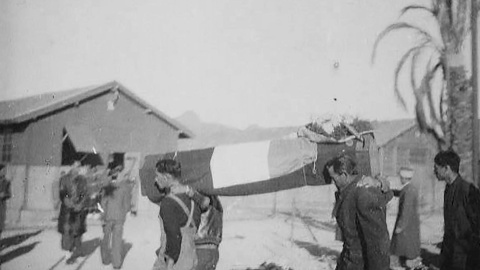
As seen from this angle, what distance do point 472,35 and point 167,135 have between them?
761 centimetres

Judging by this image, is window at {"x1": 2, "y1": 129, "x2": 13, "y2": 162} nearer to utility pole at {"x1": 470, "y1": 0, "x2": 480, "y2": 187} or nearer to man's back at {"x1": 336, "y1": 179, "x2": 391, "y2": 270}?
man's back at {"x1": 336, "y1": 179, "x2": 391, "y2": 270}

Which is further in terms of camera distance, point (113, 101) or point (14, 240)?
point (113, 101)

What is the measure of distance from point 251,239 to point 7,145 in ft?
17.8

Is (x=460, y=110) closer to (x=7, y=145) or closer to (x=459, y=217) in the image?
(x=459, y=217)

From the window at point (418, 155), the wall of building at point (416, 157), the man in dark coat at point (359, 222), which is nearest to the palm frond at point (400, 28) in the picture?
the man in dark coat at point (359, 222)

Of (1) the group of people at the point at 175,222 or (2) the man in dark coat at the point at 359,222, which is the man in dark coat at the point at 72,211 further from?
(2) the man in dark coat at the point at 359,222

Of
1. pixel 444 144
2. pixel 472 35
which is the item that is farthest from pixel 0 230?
pixel 472 35

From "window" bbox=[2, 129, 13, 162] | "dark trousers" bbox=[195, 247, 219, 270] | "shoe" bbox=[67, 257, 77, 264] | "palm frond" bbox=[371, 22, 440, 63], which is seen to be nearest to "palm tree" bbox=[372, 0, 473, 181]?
"palm frond" bbox=[371, 22, 440, 63]

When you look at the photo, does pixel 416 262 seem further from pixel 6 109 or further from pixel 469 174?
pixel 6 109

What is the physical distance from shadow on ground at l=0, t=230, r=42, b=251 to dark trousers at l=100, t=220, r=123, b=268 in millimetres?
1700

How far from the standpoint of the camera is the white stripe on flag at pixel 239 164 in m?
4.07

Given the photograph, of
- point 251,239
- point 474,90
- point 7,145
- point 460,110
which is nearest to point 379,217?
point 474,90

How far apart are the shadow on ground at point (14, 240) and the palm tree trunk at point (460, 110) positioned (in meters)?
7.41

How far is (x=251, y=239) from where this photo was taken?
7.77m
